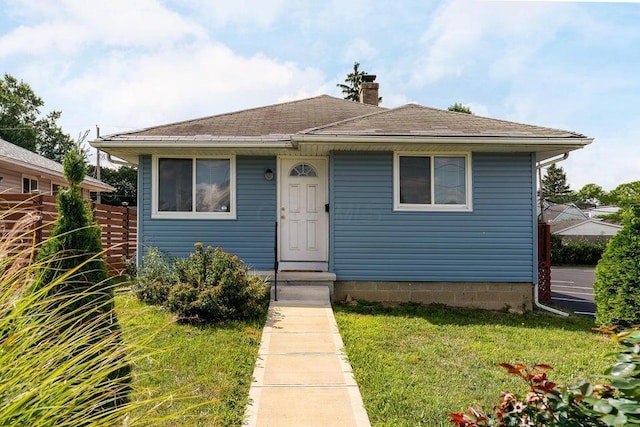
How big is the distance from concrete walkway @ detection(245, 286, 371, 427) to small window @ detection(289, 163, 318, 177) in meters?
3.10

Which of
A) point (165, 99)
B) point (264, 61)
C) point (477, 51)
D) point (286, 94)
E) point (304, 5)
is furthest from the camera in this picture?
point (286, 94)

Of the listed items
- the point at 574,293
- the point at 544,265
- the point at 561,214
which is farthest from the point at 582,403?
the point at 561,214

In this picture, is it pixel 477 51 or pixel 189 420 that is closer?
pixel 189 420

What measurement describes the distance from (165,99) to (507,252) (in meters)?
10.4

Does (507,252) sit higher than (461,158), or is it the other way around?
(461,158)

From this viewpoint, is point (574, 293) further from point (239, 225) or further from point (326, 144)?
point (239, 225)

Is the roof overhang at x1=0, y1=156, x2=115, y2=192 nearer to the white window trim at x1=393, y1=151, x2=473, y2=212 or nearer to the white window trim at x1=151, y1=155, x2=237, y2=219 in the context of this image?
the white window trim at x1=151, y1=155, x2=237, y2=219

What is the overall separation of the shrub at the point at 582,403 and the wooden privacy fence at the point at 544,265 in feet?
26.4

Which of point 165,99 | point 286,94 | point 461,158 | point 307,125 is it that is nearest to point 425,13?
point 461,158

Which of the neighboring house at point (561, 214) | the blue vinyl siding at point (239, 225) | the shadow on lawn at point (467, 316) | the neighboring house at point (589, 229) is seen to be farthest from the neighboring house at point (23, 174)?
the neighboring house at point (561, 214)

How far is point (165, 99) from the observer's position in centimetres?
1238

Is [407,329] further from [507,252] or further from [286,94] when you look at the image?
[286,94]

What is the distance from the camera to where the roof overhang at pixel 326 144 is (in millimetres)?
7305

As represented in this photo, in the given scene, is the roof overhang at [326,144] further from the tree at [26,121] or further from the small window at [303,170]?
the tree at [26,121]
